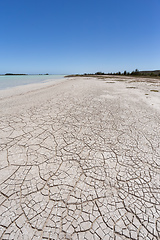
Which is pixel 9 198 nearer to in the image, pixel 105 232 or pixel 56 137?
pixel 105 232

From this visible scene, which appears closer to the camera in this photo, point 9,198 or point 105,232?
point 105,232

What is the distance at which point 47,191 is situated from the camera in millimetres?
1495

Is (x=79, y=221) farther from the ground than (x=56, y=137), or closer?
closer

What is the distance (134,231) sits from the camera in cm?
116

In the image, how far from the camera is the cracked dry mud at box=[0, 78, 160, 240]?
1.17 m

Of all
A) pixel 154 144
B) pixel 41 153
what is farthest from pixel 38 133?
pixel 154 144

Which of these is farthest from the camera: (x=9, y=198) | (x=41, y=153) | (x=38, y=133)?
(x=38, y=133)

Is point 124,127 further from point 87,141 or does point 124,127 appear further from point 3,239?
point 3,239

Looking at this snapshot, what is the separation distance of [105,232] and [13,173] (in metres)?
1.52

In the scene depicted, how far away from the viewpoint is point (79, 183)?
1.62m

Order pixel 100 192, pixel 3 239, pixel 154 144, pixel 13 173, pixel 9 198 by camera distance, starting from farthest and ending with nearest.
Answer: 1. pixel 154 144
2. pixel 13 173
3. pixel 100 192
4. pixel 9 198
5. pixel 3 239

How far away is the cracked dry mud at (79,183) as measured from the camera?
117cm

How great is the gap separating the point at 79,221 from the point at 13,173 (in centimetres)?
124

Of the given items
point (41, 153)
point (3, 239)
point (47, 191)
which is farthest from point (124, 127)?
point (3, 239)
